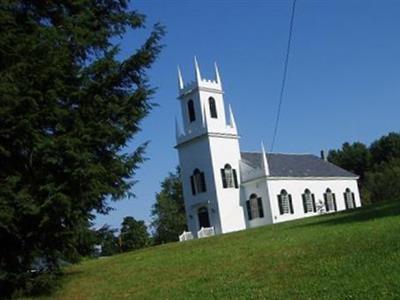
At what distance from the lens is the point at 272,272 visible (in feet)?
41.3

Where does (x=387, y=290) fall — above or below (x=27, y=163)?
below

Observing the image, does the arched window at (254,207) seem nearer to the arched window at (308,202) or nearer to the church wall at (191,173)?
the church wall at (191,173)

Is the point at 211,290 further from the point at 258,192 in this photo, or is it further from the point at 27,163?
the point at 258,192

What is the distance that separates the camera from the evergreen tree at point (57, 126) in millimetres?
13836

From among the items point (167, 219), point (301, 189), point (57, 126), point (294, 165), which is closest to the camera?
point (57, 126)

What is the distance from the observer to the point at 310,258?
13148mm

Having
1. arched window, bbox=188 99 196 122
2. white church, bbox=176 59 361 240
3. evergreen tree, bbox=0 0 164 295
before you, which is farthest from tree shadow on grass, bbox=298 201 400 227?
arched window, bbox=188 99 196 122

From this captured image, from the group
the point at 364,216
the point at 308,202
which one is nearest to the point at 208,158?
the point at 308,202

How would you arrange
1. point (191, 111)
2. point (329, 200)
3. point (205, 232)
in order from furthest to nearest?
1. point (329, 200)
2. point (191, 111)
3. point (205, 232)

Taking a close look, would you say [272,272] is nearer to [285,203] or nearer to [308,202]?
[285,203]

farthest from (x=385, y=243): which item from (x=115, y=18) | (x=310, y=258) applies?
(x=115, y=18)

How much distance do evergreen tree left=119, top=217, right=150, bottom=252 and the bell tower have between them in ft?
30.2

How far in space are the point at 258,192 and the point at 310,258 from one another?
40181 mm

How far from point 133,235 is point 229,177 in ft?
44.6
